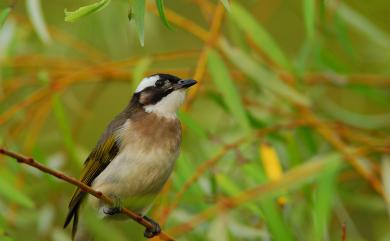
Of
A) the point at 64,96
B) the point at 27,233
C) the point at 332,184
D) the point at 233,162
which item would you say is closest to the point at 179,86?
the point at 233,162

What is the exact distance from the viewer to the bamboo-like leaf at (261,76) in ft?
17.4

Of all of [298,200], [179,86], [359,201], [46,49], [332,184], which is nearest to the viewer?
[332,184]

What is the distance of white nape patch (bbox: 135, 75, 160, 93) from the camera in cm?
539

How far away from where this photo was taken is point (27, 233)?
5738mm

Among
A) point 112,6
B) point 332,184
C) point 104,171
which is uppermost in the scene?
point 112,6

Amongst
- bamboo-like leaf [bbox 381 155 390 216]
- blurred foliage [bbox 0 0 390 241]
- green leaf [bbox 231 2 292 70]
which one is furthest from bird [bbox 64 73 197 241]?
bamboo-like leaf [bbox 381 155 390 216]

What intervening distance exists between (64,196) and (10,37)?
98cm

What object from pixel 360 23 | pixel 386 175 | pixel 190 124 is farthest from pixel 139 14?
pixel 360 23

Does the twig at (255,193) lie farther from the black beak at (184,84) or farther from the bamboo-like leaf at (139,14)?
the bamboo-like leaf at (139,14)

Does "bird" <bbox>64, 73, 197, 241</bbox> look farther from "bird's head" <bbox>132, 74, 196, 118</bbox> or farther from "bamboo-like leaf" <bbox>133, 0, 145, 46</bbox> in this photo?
"bamboo-like leaf" <bbox>133, 0, 145, 46</bbox>

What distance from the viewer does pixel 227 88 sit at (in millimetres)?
5133

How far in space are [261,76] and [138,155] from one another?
3.01 ft

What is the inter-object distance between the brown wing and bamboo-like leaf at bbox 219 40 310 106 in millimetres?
829

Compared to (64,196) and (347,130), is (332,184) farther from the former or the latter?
(64,196)
